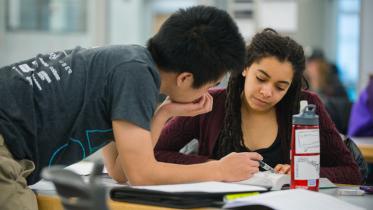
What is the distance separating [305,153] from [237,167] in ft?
0.63

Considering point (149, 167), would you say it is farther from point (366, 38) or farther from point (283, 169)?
point (366, 38)

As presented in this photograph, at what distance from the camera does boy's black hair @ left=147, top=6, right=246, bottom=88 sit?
5.46 feet

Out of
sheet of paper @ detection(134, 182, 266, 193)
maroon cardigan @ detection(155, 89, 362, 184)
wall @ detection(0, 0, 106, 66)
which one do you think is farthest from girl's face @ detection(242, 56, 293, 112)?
wall @ detection(0, 0, 106, 66)

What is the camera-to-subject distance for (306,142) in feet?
5.43

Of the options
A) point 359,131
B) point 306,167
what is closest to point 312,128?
point 306,167

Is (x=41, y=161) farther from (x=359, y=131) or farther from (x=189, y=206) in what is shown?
(x=359, y=131)

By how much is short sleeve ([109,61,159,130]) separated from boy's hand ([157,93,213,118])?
0.19 metres

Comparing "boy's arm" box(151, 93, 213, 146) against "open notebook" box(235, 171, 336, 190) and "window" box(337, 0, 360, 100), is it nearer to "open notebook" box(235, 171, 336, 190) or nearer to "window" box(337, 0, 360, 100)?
"open notebook" box(235, 171, 336, 190)

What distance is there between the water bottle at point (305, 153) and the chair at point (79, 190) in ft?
2.43

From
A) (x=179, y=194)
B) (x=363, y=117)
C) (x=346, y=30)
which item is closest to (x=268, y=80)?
(x=179, y=194)

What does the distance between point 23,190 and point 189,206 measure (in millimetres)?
428

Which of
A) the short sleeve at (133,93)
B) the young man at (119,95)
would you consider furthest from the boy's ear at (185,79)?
the short sleeve at (133,93)

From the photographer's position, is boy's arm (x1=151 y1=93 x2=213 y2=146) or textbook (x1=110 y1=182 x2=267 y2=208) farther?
boy's arm (x1=151 y1=93 x2=213 y2=146)

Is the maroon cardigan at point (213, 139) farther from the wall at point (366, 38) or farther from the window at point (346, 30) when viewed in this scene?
the window at point (346, 30)
